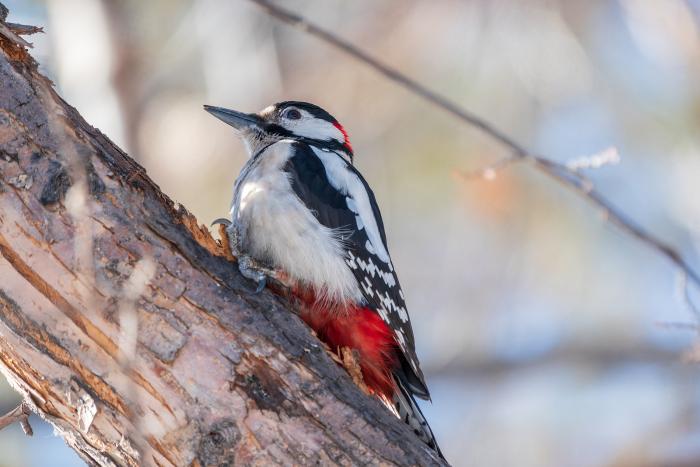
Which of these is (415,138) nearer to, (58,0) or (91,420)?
(58,0)

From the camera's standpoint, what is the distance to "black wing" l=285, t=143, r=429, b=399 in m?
3.14

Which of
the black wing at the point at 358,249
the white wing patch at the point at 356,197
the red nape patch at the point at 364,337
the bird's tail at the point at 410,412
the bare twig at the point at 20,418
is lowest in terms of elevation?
the bare twig at the point at 20,418

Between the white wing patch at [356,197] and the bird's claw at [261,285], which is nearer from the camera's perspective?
the bird's claw at [261,285]

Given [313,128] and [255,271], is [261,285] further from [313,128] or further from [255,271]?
[313,128]

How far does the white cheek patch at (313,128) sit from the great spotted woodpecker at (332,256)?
57 cm

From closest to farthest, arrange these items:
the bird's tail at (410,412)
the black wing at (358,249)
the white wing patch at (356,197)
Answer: the bird's tail at (410,412)
the black wing at (358,249)
the white wing patch at (356,197)

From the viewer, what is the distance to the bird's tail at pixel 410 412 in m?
2.82

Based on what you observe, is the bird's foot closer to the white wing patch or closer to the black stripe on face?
the white wing patch

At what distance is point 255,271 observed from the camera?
2590 millimetres

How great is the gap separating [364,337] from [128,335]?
3.97 ft

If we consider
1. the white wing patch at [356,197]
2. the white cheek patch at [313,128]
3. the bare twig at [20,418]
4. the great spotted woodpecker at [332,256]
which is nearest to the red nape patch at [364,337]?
the great spotted woodpecker at [332,256]

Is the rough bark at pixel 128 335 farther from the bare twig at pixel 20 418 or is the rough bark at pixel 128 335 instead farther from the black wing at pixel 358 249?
the black wing at pixel 358 249

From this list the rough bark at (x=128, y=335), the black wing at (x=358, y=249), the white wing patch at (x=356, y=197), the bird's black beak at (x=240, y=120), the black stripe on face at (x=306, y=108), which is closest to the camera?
the rough bark at (x=128, y=335)

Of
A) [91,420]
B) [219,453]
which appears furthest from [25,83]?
[219,453]
